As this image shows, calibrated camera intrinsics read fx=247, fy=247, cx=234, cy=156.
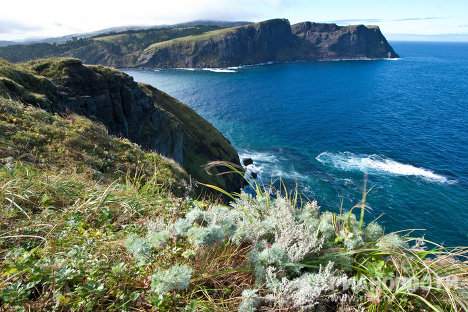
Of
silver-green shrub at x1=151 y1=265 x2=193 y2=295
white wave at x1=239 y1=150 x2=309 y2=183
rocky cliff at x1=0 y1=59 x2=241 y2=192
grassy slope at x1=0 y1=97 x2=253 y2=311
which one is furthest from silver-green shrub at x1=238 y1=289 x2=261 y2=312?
white wave at x1=239 y1=150 x2=309 y2=183

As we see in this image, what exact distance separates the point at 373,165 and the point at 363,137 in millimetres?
15366

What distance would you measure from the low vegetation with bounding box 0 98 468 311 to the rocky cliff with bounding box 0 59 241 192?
14.7 m

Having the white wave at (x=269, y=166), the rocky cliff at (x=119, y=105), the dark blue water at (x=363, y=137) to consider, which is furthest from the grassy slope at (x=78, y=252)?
the white wave at (x=269, y=166)

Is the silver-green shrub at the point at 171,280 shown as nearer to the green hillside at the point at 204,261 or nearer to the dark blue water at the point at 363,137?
the green hillside at the point at 204,261

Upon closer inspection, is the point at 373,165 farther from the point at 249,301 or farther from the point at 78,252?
the point at 78,252

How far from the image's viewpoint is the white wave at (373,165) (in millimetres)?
44219

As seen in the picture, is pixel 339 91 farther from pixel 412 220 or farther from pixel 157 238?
pixel 157 238

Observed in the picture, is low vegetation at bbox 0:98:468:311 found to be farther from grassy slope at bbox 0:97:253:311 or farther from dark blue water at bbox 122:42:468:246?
dark blue water at bbox 122:42:468:246

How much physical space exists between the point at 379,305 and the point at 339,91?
116701 millimetres

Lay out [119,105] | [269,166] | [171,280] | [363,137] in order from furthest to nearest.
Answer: [363,137] < [269,166] < [119,105] < [171,280]

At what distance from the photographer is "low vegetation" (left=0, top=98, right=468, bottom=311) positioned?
103 inches

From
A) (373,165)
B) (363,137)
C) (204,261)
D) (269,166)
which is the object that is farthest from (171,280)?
(363,137)

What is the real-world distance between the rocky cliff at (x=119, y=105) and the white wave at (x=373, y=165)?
20.0m

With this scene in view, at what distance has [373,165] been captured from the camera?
4800 cm
